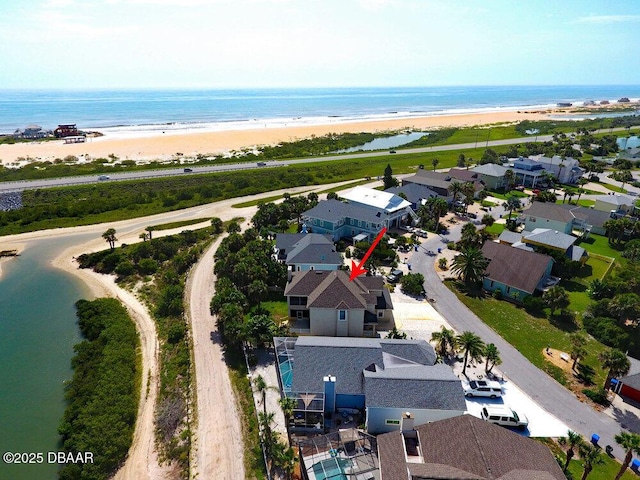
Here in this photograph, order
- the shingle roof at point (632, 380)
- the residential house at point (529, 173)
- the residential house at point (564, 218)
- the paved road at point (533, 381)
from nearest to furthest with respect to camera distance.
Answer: the paved road at point (533, 381)
the shingle roof at point (632, 380)
the residential house at point (564, 218)
the residential house at point (529, 173)

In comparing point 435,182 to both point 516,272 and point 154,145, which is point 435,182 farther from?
point 154,145

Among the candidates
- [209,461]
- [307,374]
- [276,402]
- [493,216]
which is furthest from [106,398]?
[493,216]

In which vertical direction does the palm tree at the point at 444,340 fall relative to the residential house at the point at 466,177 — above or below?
below

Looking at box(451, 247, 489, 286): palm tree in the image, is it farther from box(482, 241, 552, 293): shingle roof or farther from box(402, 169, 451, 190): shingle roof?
box(402, 169, 451, 190): shingle roof

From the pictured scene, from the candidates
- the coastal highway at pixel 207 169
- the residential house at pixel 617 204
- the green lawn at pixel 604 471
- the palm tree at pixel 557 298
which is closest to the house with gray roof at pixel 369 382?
the green lawn at pixel 604 471

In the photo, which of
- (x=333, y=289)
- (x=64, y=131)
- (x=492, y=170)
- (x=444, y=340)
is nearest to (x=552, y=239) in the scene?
(x=444, y=340)

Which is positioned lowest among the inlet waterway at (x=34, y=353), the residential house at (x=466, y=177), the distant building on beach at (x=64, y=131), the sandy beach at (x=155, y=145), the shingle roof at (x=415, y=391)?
the inlet waterway at (x=34, y=353)

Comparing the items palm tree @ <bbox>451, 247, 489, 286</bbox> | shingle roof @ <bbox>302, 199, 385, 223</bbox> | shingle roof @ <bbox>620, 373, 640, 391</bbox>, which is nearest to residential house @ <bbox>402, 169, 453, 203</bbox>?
shingle roof @ <bbox>302, 199, 385, 223</bbox>

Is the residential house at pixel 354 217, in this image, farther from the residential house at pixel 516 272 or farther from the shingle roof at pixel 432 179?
the shingle roof at pixel 432 179
